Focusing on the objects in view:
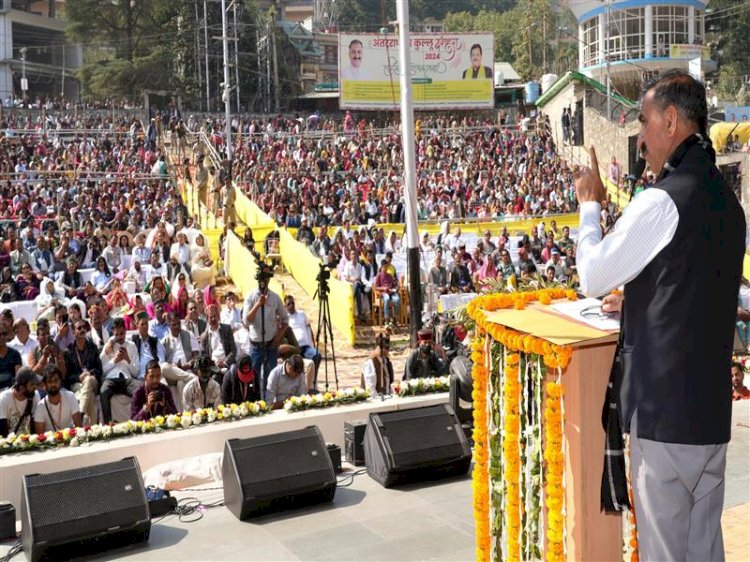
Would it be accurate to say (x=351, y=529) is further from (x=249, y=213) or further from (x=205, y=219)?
(x=205, y=219)

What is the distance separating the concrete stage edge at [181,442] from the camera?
17.6 ft

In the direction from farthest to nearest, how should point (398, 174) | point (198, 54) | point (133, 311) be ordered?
point (198, 54) → point (398, 174) → point (133, 311)

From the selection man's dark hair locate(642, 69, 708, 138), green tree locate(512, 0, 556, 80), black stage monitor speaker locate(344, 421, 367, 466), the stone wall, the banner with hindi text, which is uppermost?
green tree locate(512, 0, 556, 80)

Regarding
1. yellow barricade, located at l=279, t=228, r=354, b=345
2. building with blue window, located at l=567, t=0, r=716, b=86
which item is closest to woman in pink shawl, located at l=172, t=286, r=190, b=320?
yellow barricade, located at l=279, t=228, r=354, b=345

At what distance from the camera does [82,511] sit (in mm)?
4602

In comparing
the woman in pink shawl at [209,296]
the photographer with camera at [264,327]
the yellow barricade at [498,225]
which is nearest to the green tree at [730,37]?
the yellow barricade at [498,225]

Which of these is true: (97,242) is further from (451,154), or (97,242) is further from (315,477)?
(451,154)

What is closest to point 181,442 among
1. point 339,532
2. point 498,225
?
point 339,532

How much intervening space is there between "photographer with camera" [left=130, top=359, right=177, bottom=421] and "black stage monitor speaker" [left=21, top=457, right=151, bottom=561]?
1.70 meters

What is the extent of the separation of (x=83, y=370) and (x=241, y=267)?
23.1 feet

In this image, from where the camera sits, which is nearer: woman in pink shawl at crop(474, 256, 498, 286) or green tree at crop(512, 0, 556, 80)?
woman in pink shawl at crop(474, 256, 498, 286)

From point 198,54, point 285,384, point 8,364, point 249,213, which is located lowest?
point 285,384

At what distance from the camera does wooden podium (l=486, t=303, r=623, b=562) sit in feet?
8.51

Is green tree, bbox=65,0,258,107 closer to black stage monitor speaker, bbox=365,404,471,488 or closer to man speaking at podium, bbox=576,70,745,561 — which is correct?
black stage monitor speaker, bbox=365,404,471,488
